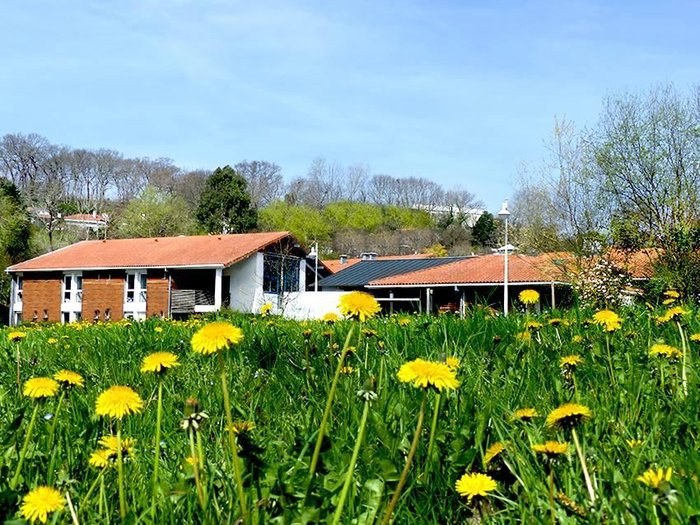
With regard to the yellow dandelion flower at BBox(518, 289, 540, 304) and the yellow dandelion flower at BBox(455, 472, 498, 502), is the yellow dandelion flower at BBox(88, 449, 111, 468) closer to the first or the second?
the yellow dandelion flower at BBox(455, 472, 498, 502)

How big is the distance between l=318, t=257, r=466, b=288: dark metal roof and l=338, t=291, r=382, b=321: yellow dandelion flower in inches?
1377

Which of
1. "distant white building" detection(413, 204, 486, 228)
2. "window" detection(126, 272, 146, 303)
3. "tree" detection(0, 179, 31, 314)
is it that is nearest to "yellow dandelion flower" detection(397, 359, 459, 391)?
"window" detection(126, 272, 146, 303)

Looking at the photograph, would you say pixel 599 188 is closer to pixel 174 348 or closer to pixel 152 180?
pixel 174 348

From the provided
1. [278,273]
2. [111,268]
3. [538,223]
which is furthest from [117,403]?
[111,268]

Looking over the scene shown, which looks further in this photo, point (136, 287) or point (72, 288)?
point (72, 288)

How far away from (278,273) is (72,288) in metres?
11.9

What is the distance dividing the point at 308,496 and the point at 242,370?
2024mm

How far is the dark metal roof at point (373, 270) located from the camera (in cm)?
3753

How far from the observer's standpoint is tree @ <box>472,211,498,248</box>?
206 feet

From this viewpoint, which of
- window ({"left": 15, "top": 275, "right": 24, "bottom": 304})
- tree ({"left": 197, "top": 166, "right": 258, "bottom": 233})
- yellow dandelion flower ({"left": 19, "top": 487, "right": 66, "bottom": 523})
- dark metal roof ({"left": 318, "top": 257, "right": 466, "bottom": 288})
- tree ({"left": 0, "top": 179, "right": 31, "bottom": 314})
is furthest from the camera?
tree ({"left": 197, "top": 166, "right": 258, "bottom": 233})

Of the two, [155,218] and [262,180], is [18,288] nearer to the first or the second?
[155,218]

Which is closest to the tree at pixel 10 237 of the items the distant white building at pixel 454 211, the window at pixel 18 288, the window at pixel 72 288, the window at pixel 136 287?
the window at pixel 18 288

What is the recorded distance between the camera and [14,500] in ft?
4.41

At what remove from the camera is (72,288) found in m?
38.0
